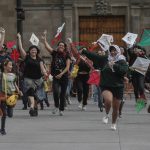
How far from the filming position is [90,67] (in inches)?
790

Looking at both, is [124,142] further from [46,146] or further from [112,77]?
[112,77]

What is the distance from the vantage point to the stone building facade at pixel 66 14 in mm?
30188

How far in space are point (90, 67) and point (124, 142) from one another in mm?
7056

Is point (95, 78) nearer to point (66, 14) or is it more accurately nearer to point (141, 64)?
point (141, 64)

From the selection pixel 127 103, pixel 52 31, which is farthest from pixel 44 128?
pixel 52 31

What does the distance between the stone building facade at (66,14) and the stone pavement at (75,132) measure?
11.1 meters

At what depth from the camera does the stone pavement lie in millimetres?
12789

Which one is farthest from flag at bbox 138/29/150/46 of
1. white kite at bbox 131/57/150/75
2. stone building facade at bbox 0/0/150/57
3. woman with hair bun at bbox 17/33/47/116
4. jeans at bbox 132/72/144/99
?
stone building facade at bbox 0/0/150/57

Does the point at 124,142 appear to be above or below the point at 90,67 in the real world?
below

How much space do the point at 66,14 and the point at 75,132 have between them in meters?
16.0

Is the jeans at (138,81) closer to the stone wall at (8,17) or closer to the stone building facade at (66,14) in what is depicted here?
the stone building facade at (66,14)

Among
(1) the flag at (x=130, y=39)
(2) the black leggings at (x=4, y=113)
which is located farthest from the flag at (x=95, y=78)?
(2) the black leggings at (x=4, y=113)

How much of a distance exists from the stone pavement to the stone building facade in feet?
36.4

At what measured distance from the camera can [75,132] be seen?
14727 millimetres
